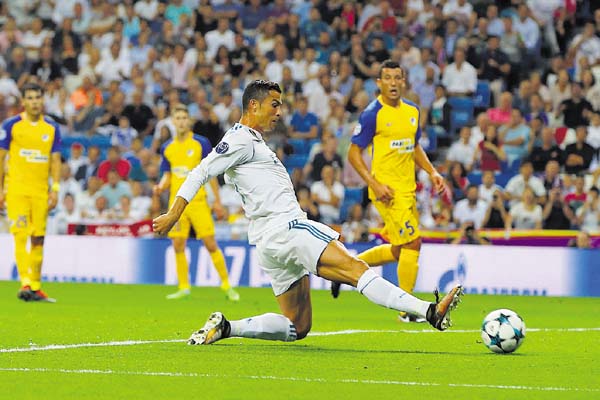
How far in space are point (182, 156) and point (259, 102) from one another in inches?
285

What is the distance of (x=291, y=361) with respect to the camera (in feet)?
29.2

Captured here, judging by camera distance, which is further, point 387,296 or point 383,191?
point 383,191

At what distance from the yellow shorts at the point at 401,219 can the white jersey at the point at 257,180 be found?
3.48 m

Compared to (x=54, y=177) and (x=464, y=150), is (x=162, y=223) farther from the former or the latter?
(x=464, y=150)

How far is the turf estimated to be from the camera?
7.40 m

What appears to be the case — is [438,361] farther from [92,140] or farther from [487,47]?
[92,140]

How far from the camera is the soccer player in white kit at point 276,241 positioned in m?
9.25

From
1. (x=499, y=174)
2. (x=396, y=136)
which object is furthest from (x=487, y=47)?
(x=396, y=136)

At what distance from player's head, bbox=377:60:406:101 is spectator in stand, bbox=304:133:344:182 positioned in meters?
9.38

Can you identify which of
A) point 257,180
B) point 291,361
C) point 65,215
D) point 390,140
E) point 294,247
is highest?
point 390,140

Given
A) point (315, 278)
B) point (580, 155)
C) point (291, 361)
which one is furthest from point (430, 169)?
point (580, 155)

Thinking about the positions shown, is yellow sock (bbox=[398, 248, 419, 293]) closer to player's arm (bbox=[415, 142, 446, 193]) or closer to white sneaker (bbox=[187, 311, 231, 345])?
player's arm (bbox=[415, 142, 446, 193])

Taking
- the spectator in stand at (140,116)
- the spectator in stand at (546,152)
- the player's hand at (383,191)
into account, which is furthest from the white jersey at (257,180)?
the spectator in stand at (140,116)

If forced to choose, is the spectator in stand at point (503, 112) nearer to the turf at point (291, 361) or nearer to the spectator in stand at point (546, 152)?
the spectator in stand at point (546, 152)
